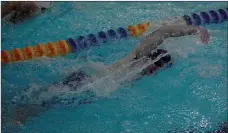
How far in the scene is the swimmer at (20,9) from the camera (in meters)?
4.29

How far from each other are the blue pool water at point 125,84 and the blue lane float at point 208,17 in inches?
2.3

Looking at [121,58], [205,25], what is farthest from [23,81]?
[205,25]

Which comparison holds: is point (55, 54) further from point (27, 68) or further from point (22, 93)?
point (22, 93)

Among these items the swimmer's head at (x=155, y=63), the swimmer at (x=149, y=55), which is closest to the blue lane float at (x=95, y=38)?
the swimmer at (x=149, y=55)

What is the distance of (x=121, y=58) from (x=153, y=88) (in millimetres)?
447

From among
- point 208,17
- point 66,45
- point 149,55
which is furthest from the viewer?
point 208,17

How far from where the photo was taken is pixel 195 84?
3699 mm

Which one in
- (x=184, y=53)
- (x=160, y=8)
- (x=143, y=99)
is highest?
(x=160, y=8)

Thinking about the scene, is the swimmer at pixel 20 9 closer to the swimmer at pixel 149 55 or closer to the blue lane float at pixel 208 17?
the swimmer at pixel 149 55

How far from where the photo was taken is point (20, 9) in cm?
438

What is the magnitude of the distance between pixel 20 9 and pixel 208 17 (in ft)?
5.97

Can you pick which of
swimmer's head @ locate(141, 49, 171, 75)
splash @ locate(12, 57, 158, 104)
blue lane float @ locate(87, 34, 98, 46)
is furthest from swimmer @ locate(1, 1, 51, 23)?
swimmer's head @ locate(141, 49, 171, 75)

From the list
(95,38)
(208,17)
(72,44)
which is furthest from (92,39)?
(208,17)

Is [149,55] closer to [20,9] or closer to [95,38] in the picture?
[95,38]
